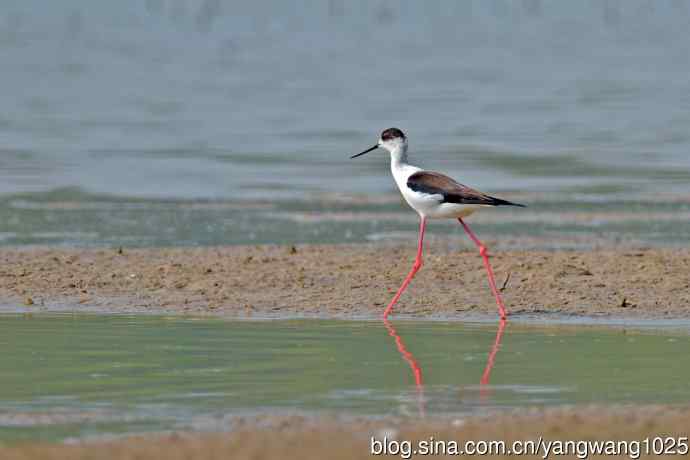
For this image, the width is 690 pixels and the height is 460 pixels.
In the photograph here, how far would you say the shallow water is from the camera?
18.4m

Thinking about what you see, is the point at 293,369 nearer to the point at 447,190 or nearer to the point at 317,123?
the point at 447,190

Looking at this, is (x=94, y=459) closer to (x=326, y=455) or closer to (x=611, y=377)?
(x=326, y=455)

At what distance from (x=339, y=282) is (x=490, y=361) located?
372 centimetres

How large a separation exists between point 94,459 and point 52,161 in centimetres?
1816

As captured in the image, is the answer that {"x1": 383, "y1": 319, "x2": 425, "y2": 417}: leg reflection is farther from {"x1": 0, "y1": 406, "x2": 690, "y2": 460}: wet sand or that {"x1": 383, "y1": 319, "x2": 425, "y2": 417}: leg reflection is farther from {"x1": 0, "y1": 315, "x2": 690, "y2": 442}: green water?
{"x1": 0, "y1": 406, "x2": 690, "y2": 460}: wet sand

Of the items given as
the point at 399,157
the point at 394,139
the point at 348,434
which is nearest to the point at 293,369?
the point at 348,434

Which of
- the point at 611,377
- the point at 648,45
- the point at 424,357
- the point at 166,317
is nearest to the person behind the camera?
the point at 611,377

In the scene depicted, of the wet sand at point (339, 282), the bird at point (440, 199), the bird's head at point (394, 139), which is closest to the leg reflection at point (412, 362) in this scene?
the bird at point (440, 199)

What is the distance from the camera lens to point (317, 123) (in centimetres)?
3170

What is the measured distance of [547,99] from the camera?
3719 cm

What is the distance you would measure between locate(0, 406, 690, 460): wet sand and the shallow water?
8675mm

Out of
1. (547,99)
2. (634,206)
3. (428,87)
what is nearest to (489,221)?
(634,206)

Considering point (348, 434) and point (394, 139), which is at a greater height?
point (394, 139)

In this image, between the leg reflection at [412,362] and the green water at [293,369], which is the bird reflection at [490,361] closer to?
the green water at [293,369]
